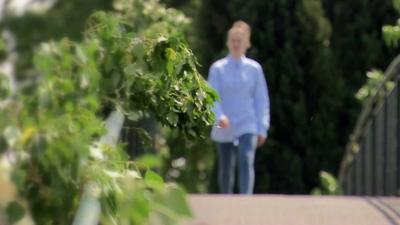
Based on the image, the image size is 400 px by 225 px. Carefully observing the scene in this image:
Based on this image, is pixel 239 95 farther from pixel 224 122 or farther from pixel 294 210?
pixel 294 210

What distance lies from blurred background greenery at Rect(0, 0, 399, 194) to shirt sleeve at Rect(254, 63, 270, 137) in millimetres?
3390

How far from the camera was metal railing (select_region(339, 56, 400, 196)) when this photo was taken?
851 cm

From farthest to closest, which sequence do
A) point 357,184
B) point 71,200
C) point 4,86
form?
point 357,184 → point 71,200 → point 4,86

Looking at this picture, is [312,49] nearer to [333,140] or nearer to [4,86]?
[333,140]

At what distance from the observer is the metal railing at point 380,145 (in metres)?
8.51

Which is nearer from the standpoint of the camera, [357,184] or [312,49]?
[357,184]

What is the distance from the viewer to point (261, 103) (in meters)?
8.14

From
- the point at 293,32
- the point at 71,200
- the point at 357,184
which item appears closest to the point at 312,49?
the point at 293,32

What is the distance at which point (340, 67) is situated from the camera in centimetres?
1205

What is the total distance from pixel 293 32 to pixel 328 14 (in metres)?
0.81

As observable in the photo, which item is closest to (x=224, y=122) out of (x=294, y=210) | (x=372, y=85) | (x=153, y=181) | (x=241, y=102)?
(x=241, y=102)

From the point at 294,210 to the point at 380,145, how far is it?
259 centimetres

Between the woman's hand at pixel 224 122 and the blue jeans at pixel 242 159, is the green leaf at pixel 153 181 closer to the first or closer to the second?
the woman's hand at pixel 224 122

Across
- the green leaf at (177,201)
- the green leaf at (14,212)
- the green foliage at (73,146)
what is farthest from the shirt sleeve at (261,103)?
the green leaf at (14,212)
